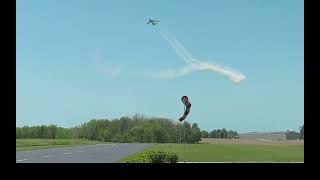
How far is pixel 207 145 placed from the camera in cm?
434

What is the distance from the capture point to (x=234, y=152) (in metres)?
4.21

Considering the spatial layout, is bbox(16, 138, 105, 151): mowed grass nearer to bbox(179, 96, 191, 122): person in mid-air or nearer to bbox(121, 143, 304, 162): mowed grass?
bbox(121, 143, 304, 162): mowed grass

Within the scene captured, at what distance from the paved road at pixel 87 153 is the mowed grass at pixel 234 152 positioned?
201mm

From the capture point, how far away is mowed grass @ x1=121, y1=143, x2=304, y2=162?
3.84 m

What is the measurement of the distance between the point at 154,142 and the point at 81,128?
0.69 m

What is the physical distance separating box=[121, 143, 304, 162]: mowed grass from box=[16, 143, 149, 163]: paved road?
7.9 inches

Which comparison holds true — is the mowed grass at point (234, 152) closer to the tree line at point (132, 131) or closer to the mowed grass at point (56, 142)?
the tree line at point (132, 131)

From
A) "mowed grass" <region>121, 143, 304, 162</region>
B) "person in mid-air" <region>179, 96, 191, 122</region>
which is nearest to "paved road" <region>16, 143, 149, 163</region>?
"mowed grass" <region>121, 143, 304, 162</region>

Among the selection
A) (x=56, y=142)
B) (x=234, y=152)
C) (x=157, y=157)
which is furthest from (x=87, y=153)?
(x=234, y=152)

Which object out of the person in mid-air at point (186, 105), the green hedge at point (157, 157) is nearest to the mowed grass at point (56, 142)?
the green hedge at point (157, 157)

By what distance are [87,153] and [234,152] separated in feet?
4.22
